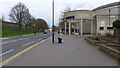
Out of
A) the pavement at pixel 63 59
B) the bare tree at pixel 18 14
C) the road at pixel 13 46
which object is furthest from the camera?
the bare tree at pixel 18 14

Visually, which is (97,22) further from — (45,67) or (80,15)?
(45,67)

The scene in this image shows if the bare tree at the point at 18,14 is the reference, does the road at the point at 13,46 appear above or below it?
below

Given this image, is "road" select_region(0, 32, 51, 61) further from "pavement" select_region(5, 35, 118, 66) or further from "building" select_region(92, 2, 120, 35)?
"building" select_region(92, 2, 120, 35)

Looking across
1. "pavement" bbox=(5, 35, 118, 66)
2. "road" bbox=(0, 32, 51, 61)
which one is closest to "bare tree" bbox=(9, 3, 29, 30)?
"road" bbox=(0, 32, 51, 61)

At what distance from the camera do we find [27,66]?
5227mm

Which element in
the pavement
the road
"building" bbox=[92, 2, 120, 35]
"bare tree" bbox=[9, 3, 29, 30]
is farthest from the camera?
"bare tree" bbox=[9, 3, 29, 30]

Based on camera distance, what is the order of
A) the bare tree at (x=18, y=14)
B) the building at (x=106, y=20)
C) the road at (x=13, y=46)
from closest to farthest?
the road at (x=13, y=46), the building at (x=106, y=20), the bare tree at (x=18, y=14)

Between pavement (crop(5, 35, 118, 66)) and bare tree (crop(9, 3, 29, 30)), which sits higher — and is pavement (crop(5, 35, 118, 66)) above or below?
A: below

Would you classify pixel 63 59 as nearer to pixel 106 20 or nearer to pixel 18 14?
pixel 106 20

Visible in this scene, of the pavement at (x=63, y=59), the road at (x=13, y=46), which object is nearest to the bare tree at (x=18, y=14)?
the road at (x=13, y=46)

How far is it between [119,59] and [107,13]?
105 ft

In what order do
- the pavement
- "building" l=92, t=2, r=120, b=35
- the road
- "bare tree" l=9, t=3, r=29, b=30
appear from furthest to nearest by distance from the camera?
"bare tree" l=9, t=3, r=29, b=30 → "building" l=92, t=2, r=120, b=35 → the road → the pavement

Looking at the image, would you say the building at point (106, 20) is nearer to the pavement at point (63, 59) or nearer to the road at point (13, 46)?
the road at point (13, 46)

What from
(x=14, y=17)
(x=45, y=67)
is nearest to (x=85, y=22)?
(x=14, y=17)
